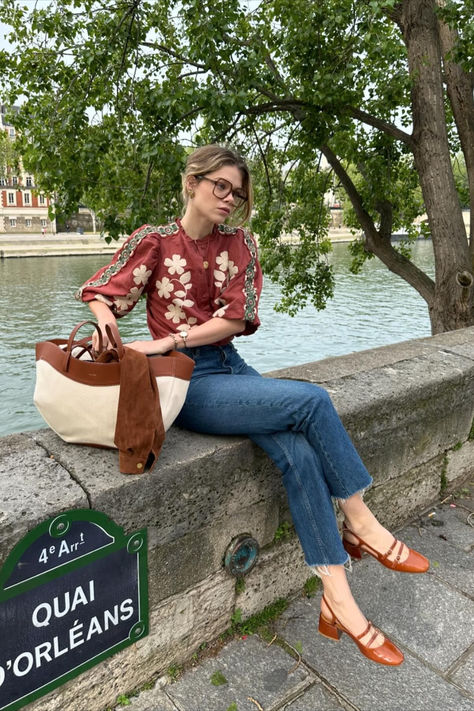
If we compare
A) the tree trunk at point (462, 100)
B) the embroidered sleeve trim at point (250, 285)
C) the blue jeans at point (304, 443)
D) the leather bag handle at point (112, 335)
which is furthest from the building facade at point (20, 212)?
the blue jeans at point (304, 443)

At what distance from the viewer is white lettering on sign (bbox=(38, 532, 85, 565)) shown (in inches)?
60.6

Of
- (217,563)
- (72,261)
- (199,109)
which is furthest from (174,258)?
(72,261)

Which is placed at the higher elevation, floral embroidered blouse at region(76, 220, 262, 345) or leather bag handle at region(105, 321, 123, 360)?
floral embroidered blouse at region(76, 220, 262, 345)

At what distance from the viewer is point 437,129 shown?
21.5 feet

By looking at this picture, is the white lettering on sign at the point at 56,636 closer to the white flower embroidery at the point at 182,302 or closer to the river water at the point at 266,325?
the white flower embroidery at the point at 182,302

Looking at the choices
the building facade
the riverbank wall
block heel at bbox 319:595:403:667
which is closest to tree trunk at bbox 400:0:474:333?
the riverbank wall

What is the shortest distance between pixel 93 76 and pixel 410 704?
6.97 m

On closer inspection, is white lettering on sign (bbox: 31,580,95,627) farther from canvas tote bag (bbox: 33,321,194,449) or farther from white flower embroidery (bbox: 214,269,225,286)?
white flower embroidery (bbox: 214,269,225,286)

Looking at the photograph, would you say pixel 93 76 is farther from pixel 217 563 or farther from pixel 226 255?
pixel 217 563

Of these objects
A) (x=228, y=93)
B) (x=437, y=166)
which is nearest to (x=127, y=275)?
(x=228, y=93)

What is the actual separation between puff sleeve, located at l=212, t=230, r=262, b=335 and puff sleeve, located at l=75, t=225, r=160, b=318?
28 centimetres

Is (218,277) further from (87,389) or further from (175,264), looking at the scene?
(87,389)

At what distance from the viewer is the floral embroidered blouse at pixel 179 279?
2166mm

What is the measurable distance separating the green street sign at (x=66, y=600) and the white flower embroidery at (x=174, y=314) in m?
0.86
